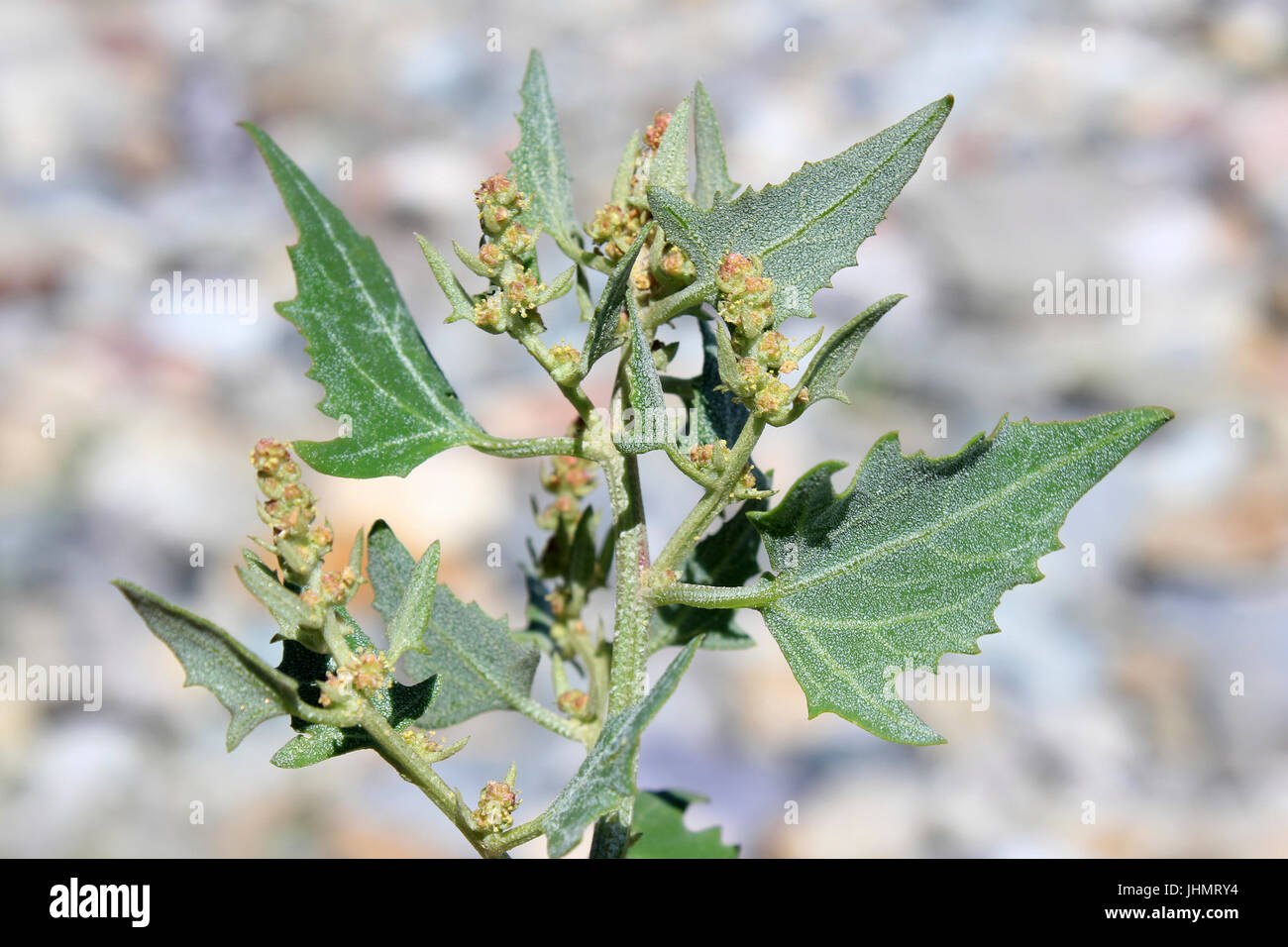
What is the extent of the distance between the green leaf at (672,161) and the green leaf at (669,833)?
0.79 metres

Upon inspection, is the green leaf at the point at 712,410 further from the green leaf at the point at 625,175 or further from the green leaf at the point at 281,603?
the green leaf at the point at 281,603

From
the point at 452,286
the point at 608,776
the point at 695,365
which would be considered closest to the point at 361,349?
the point at 452,286

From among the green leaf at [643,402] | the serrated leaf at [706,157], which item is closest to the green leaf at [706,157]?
the serrated leaf at [706,157]

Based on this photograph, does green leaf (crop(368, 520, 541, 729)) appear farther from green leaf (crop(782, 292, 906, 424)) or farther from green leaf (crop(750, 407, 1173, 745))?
green leaf (crop(782, 292, 906, 424))

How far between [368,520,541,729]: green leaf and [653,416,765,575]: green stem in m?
0.30

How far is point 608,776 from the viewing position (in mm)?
938

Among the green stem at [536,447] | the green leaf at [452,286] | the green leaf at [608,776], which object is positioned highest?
the green leaf at [452,286]

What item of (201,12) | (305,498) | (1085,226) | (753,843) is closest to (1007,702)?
(753,843)

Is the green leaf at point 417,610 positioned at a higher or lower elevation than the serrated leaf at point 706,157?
lower

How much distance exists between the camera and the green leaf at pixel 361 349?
1.11m

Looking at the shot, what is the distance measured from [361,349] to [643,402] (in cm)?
34

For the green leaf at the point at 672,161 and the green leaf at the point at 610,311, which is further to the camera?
the green leaf at the point at 672,161

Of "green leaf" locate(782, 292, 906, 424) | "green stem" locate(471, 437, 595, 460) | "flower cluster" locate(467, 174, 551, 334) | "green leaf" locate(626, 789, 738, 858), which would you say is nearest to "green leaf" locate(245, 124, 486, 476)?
"green stem" locate(471, 437, 595, 460)

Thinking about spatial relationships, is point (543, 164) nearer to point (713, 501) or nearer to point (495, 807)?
point (713, 501)
